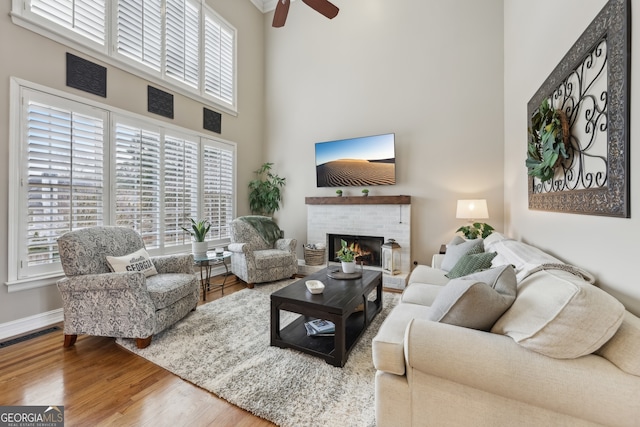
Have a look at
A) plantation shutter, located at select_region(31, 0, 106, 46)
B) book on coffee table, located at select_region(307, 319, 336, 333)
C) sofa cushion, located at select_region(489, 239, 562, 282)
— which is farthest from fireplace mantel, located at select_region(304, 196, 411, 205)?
plantation shutter, located at select_region(31, 0, 106, 46)

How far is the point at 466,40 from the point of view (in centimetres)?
381

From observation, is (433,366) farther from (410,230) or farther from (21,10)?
(21,10)

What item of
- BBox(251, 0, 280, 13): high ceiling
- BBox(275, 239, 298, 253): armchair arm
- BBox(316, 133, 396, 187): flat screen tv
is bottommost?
BBox(275, 239, 298, 253): armchair arm

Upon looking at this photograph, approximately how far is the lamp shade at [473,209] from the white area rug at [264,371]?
1.83 metres

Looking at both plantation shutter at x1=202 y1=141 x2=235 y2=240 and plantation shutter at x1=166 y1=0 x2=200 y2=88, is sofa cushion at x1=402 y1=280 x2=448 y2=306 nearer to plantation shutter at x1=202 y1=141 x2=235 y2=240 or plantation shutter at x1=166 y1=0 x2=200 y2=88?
plantation shutter at x1=202 y1=141 x2=235 y2=240

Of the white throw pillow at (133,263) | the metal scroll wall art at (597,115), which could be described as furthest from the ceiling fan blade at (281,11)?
the white throw pillow at (133,263)

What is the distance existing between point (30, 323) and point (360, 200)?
4042 millimetres

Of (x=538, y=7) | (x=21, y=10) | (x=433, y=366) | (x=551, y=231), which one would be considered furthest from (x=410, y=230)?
(x=21, y=10)

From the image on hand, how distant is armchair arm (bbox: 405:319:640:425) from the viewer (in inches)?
34.6

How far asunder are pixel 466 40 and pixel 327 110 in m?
2.30

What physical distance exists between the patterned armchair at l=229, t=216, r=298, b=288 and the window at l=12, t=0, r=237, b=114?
2.13 metres

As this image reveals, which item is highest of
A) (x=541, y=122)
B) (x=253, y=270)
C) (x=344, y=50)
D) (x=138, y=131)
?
(x=344, y=50)

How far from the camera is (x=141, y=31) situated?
332 cm

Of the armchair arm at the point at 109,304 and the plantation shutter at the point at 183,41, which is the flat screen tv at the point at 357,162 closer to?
the plantation shutter at the point at 183,41
